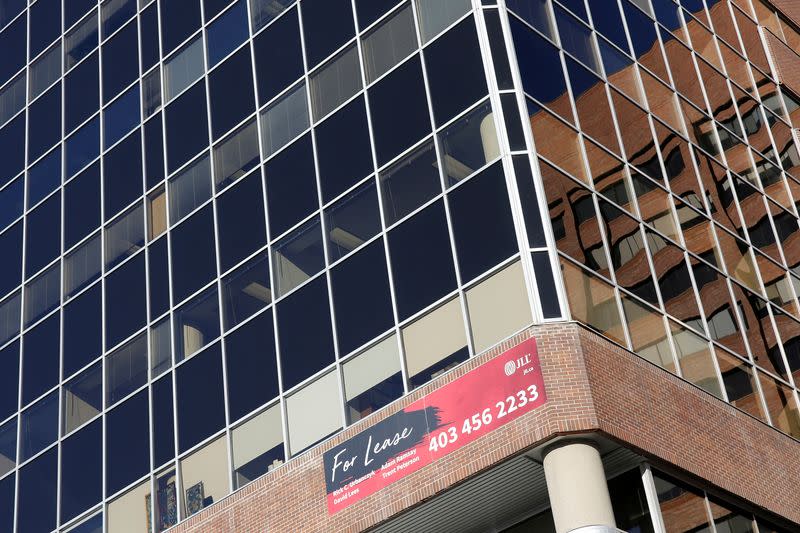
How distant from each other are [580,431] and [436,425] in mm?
2918

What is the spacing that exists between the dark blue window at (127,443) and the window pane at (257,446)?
293cm

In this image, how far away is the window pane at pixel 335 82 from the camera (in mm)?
31312

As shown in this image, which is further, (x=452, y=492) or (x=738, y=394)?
(x=738, y=394)

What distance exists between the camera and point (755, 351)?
30.4 metres

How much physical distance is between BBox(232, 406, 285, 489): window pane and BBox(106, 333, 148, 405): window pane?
4025mm

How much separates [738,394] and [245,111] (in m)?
13.7

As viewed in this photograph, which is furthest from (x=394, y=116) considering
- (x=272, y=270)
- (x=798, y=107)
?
(x=798, y=107)

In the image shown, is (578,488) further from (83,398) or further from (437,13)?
(83,398)

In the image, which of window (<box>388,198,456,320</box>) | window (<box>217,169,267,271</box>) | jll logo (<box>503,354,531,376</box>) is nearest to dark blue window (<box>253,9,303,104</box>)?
window (<box>217,169,267,271</box>)

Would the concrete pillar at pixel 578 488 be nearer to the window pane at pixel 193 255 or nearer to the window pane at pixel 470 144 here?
the window pane at pixel 470 144

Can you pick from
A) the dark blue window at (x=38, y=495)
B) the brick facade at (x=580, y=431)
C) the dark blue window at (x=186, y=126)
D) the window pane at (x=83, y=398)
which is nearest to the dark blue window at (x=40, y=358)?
the window pane at (x=83, y=398)

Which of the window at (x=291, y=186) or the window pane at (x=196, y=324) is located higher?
the window at (x=291, y=186)

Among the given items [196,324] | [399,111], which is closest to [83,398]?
[196,324]

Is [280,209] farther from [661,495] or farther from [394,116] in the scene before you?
[661,495]
